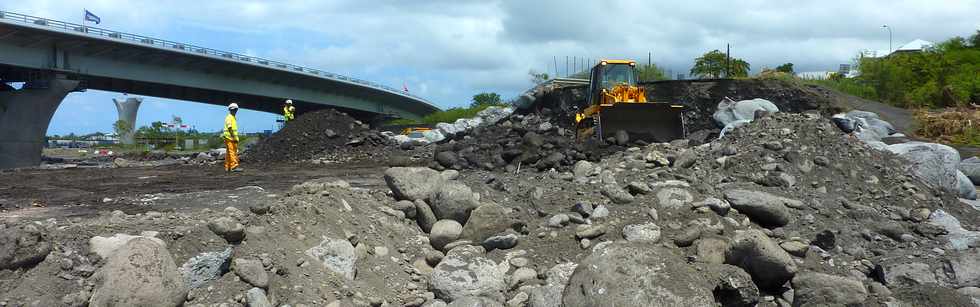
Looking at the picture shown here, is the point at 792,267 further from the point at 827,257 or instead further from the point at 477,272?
the point at 477,272

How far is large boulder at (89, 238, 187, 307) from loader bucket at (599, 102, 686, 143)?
34.1ft

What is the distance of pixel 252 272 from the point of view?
5469mm

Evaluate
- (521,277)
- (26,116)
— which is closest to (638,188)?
(521,277)

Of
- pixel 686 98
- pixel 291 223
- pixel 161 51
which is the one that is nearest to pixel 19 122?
pixel 161 51

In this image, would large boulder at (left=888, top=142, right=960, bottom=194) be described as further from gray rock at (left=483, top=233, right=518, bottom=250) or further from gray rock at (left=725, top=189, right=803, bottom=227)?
gray rock at (left=483, top=233, right=518, bottom=250)

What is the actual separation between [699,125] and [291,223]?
677 inches

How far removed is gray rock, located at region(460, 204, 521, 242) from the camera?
7043mm

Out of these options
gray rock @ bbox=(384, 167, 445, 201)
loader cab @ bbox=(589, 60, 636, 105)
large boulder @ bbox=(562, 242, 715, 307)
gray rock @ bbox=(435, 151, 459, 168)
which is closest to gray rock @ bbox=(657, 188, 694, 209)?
gray rock @ bbox=(384, 167, 445, 201)

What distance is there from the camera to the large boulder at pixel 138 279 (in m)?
4.88

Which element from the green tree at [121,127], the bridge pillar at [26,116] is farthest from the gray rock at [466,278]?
the green tree at [121,127]

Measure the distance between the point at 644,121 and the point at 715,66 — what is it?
21.5m

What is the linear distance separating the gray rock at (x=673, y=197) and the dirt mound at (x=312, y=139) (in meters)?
11.8

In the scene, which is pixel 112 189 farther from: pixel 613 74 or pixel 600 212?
pixel 613 74

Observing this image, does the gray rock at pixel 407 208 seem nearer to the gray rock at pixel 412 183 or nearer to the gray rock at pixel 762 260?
the gray rock at pixel 412 183
